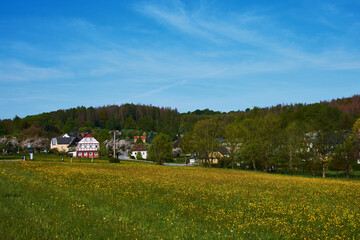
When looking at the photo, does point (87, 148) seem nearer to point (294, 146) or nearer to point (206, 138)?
point (206, 138)

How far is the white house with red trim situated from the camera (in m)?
124

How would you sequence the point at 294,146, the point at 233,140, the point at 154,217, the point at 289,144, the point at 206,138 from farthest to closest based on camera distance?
1. the point at 206,138
2. the point at 233,140
3. the point at 289,144
4. the point at 294,146
5. the point at 154,217

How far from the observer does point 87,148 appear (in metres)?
125

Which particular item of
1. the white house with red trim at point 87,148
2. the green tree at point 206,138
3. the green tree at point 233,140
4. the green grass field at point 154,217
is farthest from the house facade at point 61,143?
the green grass field at point 154,217

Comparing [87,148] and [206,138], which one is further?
[87,148]

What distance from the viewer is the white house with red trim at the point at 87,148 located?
124 metres

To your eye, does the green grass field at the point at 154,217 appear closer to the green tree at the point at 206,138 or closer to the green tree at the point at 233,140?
the green tree at the point at 233,140

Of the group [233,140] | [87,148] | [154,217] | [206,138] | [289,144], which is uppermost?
[206,138]

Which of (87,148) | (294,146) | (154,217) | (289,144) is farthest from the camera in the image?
(87,148)

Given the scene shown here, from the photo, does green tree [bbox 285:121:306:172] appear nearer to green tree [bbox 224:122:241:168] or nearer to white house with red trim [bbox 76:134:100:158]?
green tree [bbox 224:122:241:168]

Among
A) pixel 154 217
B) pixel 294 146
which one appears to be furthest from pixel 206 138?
pixel 154 217

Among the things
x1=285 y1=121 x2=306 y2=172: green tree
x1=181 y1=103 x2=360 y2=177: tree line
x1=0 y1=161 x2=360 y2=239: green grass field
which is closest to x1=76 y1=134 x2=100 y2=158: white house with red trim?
x1=181 y1=103 x2=360 y2=177: tree line

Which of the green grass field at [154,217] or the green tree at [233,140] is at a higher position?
the green tree at [233,140]

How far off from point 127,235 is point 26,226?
3.99m
